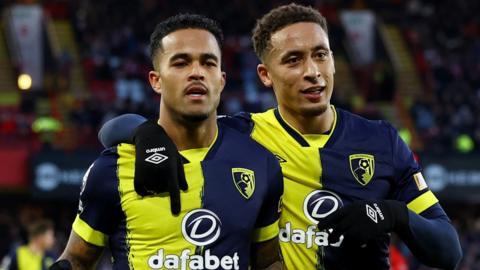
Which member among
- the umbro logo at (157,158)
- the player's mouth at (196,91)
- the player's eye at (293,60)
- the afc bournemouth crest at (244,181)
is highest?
the player's eye at (293,60)

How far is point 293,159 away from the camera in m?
4.09

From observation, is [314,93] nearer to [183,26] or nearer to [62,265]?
[183,26]

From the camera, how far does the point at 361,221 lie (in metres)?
3.59

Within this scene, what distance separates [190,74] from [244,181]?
461 millimetres

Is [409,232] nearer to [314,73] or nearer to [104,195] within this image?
[314,73]

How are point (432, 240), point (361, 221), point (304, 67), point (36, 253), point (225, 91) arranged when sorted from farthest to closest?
1. point (225, 91)
2. point (36, 253)
3. point (304, 67)
4. point (432, 240)
5. point (361, 221)

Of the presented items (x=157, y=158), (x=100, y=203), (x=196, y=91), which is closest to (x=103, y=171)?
(x=100, y=203)

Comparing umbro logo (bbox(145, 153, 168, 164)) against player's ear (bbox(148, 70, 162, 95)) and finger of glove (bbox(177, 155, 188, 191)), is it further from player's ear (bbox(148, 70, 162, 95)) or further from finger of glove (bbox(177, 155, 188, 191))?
player's ear (bbox(148, 70, 162, 95))

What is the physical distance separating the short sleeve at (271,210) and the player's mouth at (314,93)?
0.36 meters

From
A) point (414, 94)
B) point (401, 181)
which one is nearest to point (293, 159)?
point (401, 181)

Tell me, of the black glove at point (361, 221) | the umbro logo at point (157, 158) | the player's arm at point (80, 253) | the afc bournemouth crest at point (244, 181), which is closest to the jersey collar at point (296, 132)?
the afc bournemouth crest at point (244, 181)

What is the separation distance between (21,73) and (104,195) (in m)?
17.4

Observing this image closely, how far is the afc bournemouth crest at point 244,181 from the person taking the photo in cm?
378

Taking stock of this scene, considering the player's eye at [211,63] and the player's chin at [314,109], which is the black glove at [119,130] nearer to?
the player's eye at [211,63]
